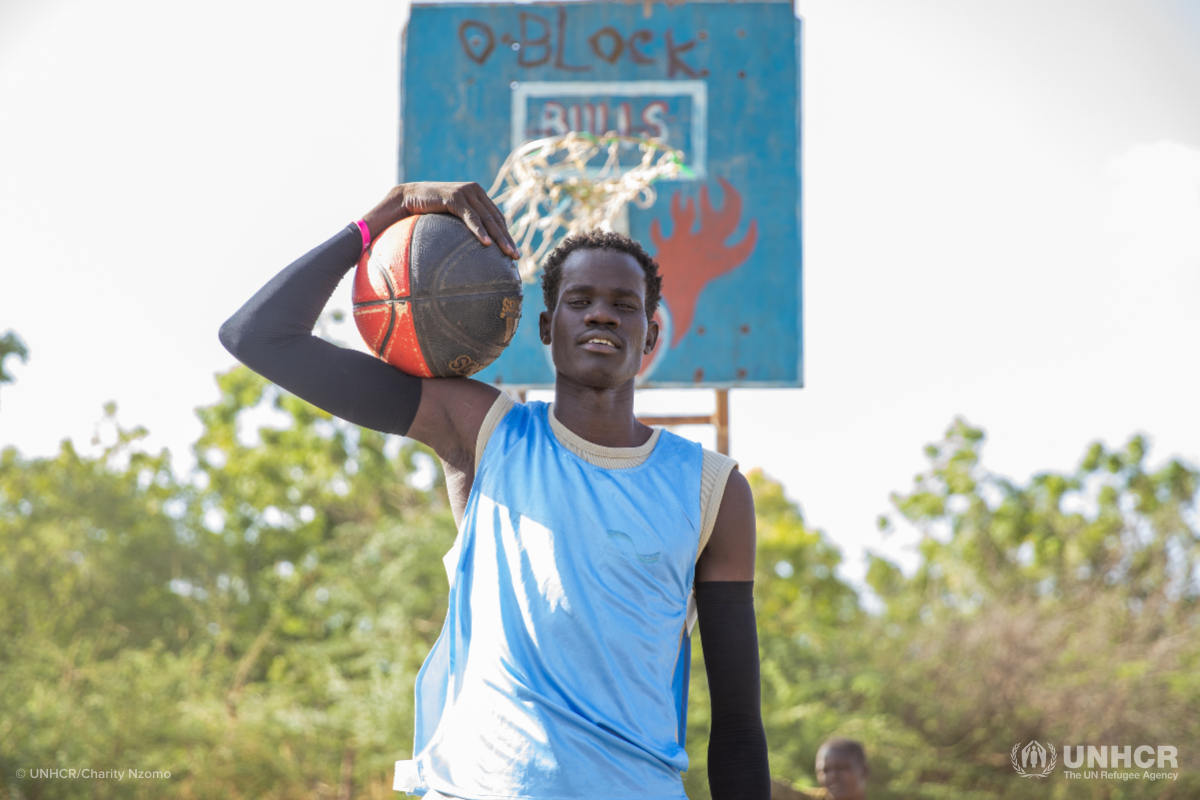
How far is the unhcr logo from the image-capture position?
1141cm

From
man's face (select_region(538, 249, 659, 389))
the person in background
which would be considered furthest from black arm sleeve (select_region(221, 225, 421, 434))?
the person in background

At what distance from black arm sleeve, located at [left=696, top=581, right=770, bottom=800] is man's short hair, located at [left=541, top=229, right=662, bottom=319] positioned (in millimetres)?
716

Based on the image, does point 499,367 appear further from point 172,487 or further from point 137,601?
point 172,487

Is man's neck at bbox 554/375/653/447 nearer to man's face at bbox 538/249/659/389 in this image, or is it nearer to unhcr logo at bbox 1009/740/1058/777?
man's face at bbox 538/249/659/389

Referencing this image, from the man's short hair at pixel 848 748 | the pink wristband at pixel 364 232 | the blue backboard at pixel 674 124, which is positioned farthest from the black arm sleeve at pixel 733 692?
the man's short hair at pixel 848 748

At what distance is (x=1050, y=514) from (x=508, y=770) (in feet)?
57.1

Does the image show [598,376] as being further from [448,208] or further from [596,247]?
[448,208]

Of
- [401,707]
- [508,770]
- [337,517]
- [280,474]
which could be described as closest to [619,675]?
[508,770]

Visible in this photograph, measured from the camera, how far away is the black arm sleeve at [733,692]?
2277mm

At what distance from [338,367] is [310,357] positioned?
6 centimetres

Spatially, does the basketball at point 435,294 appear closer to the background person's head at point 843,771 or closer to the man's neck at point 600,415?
the man's neck at point 600,415

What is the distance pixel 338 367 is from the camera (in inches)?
93.6

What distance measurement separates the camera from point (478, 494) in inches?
90.3

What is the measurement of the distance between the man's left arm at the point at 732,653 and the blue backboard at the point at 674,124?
388cm
